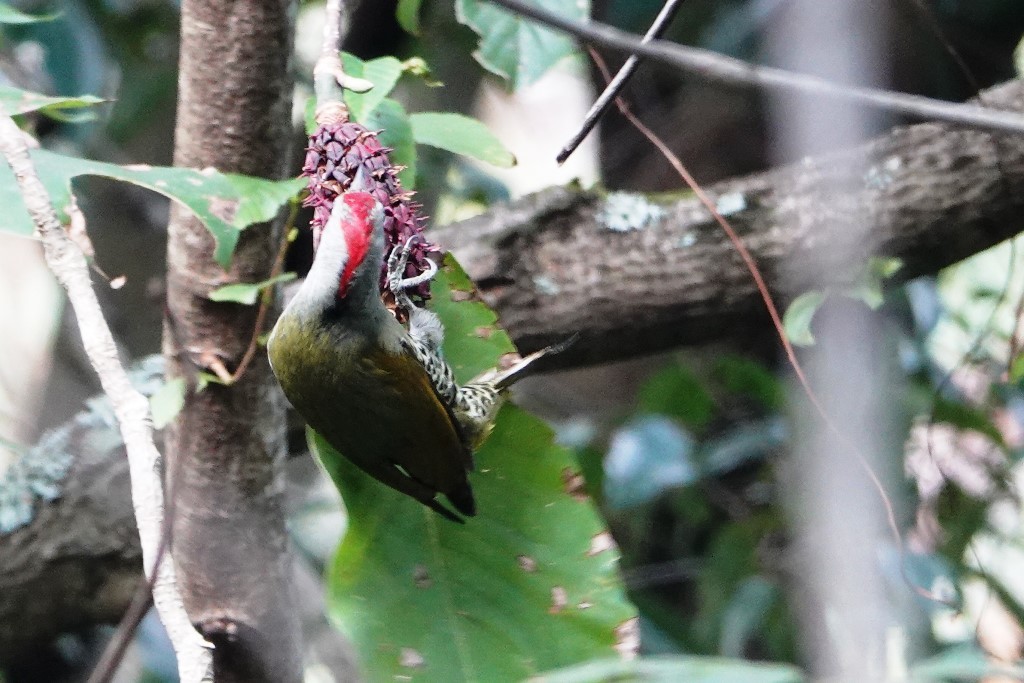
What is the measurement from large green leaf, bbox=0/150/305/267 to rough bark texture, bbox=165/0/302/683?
0.16 m

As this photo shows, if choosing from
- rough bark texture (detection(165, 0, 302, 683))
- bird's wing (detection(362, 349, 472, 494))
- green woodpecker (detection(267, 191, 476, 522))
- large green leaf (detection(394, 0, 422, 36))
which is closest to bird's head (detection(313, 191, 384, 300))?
green woodpecker (detection(267, 191, 476, 522))

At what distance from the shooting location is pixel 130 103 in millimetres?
2676

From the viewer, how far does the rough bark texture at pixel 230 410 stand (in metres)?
1.43

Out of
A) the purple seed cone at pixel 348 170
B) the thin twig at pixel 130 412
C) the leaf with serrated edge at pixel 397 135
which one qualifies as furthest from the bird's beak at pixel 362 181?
the thin twig at pixel 130 412

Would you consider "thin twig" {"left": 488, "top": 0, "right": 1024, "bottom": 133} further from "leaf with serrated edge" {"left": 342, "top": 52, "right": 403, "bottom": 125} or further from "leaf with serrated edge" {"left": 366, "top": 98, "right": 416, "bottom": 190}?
"leaf with serrated edge" {"left": 366, "top": 98, "right": 416, "bottom": 190}

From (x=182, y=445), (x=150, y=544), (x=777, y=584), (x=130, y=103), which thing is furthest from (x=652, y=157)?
(x=150, y=544)

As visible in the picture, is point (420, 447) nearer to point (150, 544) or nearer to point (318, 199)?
point (318, 199)

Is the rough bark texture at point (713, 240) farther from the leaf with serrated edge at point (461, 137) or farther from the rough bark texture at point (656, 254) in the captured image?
the leaf with serrated edge at point (461, 137)

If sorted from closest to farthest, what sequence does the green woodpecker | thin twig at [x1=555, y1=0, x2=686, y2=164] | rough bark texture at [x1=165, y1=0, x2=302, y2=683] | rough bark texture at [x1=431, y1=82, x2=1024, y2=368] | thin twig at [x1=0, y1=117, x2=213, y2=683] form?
thin twig at [x1=0, y1=117, x2=213, y2=683], thin twig at [x1=555, y1=0, x2=686, y2=164], the green woodpecker, rough bark texture at [x1=165, y1=0, x2=302, y2=683], rough bark texture at [x1=431, y1=82, x2=1024, y2=368]

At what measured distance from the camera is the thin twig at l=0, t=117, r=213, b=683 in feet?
2.71

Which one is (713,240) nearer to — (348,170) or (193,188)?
(348,170)

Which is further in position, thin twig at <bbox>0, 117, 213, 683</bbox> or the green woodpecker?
the green woodpecker

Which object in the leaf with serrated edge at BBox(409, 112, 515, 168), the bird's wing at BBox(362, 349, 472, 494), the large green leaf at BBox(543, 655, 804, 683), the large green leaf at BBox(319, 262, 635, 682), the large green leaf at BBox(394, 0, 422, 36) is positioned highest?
the large green leaf at BBox(394, 0, 422, 36)

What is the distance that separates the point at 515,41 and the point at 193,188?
1.89 feet
